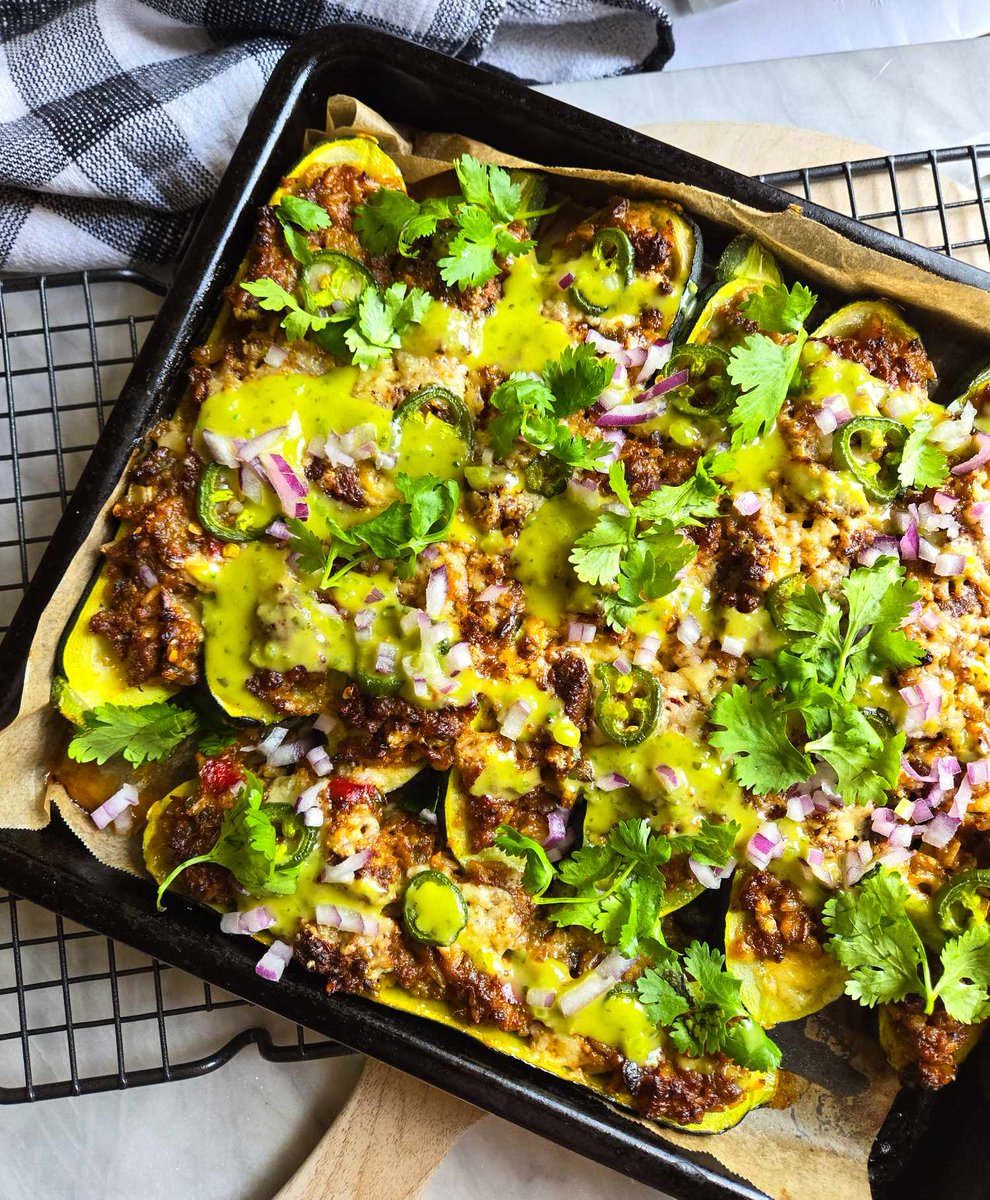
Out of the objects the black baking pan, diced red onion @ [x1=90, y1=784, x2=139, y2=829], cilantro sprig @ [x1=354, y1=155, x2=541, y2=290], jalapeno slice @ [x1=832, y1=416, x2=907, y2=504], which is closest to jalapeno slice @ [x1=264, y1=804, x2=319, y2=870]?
the black baking pan

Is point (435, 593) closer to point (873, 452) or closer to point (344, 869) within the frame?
point (344, 869)

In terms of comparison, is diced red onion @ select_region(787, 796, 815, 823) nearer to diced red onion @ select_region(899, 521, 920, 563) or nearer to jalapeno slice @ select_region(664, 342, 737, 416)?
diced red onion @ select_region(899, 521, 920, 563)

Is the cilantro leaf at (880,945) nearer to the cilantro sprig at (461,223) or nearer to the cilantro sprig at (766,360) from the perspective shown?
the cilantro sprig at (766,360)

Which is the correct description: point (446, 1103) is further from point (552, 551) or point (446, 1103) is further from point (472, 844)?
point (552, 551)

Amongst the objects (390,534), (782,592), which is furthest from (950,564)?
(390,534)

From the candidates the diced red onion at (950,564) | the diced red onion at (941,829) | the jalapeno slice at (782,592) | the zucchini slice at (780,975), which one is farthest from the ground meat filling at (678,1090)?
the diced red onion at (950,564)
